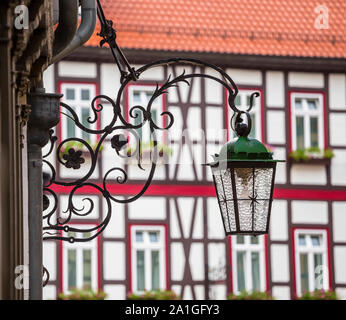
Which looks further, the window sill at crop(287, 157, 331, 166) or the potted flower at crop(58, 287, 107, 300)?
the window sill at crop(287, 157, 331, 166)

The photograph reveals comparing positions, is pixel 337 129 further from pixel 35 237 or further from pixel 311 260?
pixel 35 237

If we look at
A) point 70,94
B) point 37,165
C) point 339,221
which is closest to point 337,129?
point 339,221

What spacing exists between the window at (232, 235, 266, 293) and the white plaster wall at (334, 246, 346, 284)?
1399mm

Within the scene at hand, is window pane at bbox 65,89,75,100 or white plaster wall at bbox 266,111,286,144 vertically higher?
window pane at bbox 65,89,75,100

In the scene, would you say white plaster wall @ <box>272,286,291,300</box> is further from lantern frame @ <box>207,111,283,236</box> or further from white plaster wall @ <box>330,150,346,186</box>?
lantern frame @ <box>207,111,283,236</box>

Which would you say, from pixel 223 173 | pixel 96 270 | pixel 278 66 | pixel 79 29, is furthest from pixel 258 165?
pixel 278 66

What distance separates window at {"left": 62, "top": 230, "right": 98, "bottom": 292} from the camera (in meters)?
23.6

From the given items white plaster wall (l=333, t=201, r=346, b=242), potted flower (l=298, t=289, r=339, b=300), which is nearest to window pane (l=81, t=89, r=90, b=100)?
white plaster wall (l=333, t=201, r=346, b=242)

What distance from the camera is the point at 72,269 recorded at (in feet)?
77.7

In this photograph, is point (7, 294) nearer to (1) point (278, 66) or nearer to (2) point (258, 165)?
(2) point (258, 165)

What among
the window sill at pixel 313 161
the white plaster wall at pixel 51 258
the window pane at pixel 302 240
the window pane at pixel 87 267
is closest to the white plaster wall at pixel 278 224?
the window pane at pixel 302 240

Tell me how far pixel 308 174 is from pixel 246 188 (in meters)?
17.7

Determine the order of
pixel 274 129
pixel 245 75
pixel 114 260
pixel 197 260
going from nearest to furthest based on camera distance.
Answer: pixel 114 260
pixel 197 260
pixel 274 129
pixel 245 75

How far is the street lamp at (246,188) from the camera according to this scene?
764 cm
